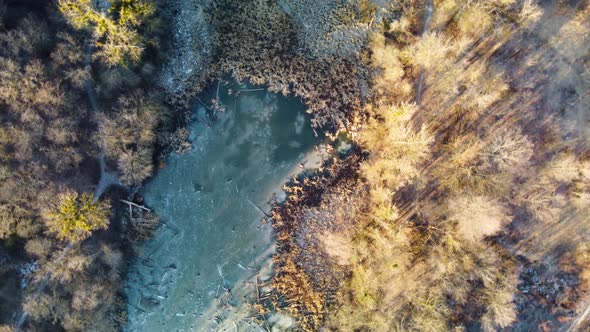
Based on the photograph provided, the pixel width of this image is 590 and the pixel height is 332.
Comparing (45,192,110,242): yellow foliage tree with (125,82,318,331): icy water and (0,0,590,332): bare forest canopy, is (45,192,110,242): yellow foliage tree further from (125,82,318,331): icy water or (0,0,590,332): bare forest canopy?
(125,82,318,331): icy water

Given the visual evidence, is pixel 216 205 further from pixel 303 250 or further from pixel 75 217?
pixel 75 217

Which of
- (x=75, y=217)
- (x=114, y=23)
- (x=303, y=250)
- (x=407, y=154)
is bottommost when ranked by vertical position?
(x=303, y=250)

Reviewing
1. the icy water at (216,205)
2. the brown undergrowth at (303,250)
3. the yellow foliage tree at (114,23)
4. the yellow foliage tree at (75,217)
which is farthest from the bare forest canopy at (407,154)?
the yellow foliage tree at (114,23)

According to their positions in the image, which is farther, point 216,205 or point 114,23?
point 216,205

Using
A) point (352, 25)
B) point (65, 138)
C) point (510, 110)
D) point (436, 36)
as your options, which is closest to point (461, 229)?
point (510, 110)

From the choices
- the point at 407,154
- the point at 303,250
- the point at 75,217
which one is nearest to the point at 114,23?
the point at 75,217

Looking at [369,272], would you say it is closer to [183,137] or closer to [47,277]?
[183,137]
